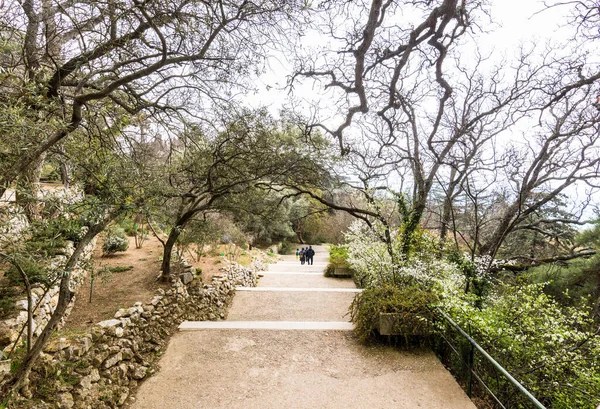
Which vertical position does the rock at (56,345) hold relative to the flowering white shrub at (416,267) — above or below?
below

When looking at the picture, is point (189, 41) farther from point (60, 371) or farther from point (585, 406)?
point (585, 406)

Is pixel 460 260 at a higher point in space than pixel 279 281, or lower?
higher

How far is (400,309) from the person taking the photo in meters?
4.81

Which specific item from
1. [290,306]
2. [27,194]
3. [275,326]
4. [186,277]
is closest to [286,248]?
[290,306]

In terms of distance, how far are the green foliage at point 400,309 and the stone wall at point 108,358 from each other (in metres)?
3.52

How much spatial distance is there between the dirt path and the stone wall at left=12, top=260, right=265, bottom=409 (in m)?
0.28

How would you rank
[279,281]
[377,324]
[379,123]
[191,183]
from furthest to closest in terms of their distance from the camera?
1. [279,281]
2. [379,123]
3. [191,183]
4. [377,324]

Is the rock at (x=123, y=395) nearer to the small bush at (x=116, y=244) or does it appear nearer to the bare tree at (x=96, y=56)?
the bare tree at (x=96, y=56)

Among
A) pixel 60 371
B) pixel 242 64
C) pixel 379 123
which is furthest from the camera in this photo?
pixel 379 123

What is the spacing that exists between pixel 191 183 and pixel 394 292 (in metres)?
5.14

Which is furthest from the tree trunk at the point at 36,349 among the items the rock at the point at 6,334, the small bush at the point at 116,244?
the small bush at the point at 116,244

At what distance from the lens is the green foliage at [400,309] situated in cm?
471

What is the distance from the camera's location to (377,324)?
4930 mm

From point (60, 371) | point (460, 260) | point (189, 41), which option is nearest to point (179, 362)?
point (60, 371)
